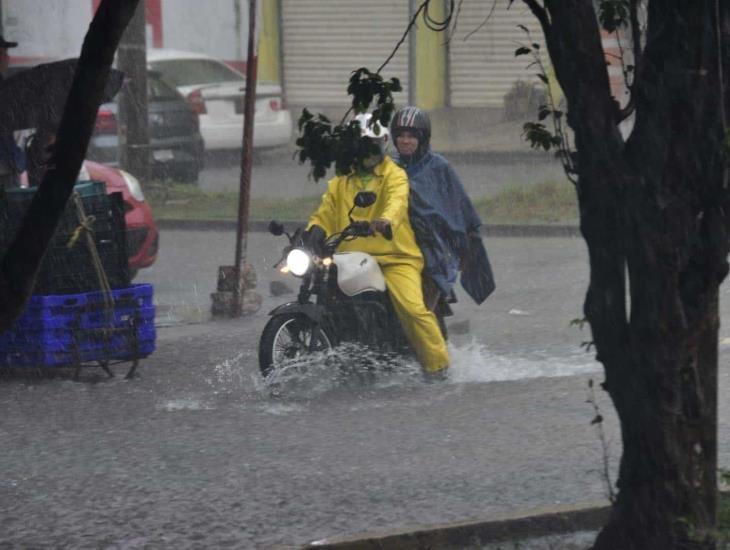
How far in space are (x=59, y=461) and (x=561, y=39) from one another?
3721 millimetres

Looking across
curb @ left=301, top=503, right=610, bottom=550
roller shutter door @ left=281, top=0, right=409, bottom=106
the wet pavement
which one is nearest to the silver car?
roller shutter door @ left=281, top=0, right=409, bottom=106

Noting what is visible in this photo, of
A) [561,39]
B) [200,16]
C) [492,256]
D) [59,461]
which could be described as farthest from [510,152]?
[561,39]

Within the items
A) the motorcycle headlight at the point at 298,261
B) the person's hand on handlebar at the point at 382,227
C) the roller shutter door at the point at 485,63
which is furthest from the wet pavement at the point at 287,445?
the roller shutter door at the point at 485,63

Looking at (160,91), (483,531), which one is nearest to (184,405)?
(483,531)

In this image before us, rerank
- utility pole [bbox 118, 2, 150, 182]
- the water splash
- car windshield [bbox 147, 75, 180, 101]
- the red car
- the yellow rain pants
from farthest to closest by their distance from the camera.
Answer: car windshield [bbox 147, 75, 180, 101] → utility pole [bbox 118, 2, 150, 182] → the red car → the water splash → the yellow rain pants

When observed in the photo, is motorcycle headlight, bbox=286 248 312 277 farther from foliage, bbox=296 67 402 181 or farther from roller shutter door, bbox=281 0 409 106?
roller shutter door, bbox=281 0 409 106

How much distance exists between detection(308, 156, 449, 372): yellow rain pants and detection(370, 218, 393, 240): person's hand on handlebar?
212 millimetres

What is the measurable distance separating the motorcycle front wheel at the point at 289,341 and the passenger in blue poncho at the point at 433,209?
2.86ft

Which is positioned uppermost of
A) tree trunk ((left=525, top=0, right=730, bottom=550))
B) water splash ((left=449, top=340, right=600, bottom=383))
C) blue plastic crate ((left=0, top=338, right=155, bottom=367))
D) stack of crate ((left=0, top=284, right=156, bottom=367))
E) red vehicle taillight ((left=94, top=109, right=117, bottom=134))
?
tree trunk ((left=525, top=0, right=730, bottom=550))

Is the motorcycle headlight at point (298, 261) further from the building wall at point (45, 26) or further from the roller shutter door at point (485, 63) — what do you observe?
the roller shutter door at point (485, 63)

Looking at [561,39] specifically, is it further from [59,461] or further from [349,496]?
[59,461]

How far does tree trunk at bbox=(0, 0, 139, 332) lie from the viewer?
504 centimetres

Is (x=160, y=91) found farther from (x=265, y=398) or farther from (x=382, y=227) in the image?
(x=382, y=227)

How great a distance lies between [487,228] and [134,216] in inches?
203
